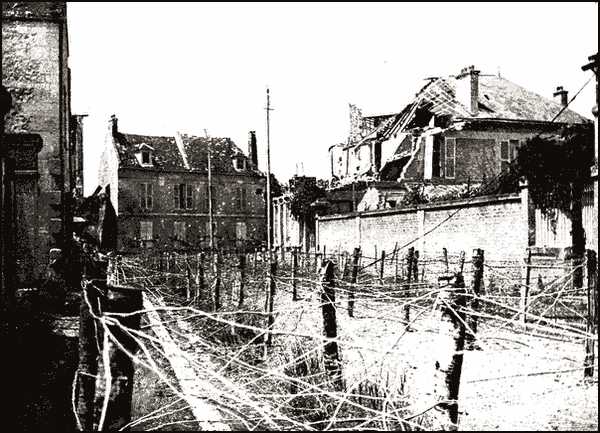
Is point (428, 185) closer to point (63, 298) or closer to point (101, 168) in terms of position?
point (63, 298)

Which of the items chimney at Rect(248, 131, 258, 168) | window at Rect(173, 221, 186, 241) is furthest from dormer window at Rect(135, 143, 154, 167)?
chimney at Rect(248, 131, 258, 168)

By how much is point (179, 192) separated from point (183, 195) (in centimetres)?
37

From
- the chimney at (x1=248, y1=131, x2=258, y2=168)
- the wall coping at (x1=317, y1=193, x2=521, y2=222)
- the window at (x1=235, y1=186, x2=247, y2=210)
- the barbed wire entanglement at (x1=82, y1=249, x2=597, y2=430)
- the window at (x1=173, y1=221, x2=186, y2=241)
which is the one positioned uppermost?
the chimney at (x1=248, y1=131, x2=258, y2=168)

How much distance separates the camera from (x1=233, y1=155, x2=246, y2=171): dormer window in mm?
46250

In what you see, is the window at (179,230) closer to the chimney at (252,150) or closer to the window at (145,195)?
the window at (145,195)

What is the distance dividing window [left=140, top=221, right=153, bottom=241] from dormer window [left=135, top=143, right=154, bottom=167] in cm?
430

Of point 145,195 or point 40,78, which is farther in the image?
point 145,195

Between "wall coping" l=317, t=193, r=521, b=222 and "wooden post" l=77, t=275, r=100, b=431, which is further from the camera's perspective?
"wall coping" l=317, t=193, r=521, b=222

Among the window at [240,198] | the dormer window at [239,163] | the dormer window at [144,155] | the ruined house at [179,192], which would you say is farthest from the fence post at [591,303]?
the dormer window at [239,163]

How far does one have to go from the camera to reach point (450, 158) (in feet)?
98.3

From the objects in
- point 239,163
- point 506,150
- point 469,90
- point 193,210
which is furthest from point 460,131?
point 193,210

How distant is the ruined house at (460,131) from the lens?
2972cm

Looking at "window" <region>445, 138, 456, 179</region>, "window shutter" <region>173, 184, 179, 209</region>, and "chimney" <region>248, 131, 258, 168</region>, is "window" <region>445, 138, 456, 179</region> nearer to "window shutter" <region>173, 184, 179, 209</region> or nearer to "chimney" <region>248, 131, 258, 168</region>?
"chimney" <region>248, 131, 258, 168</region>

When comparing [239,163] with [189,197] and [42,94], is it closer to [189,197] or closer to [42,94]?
[189,197]
